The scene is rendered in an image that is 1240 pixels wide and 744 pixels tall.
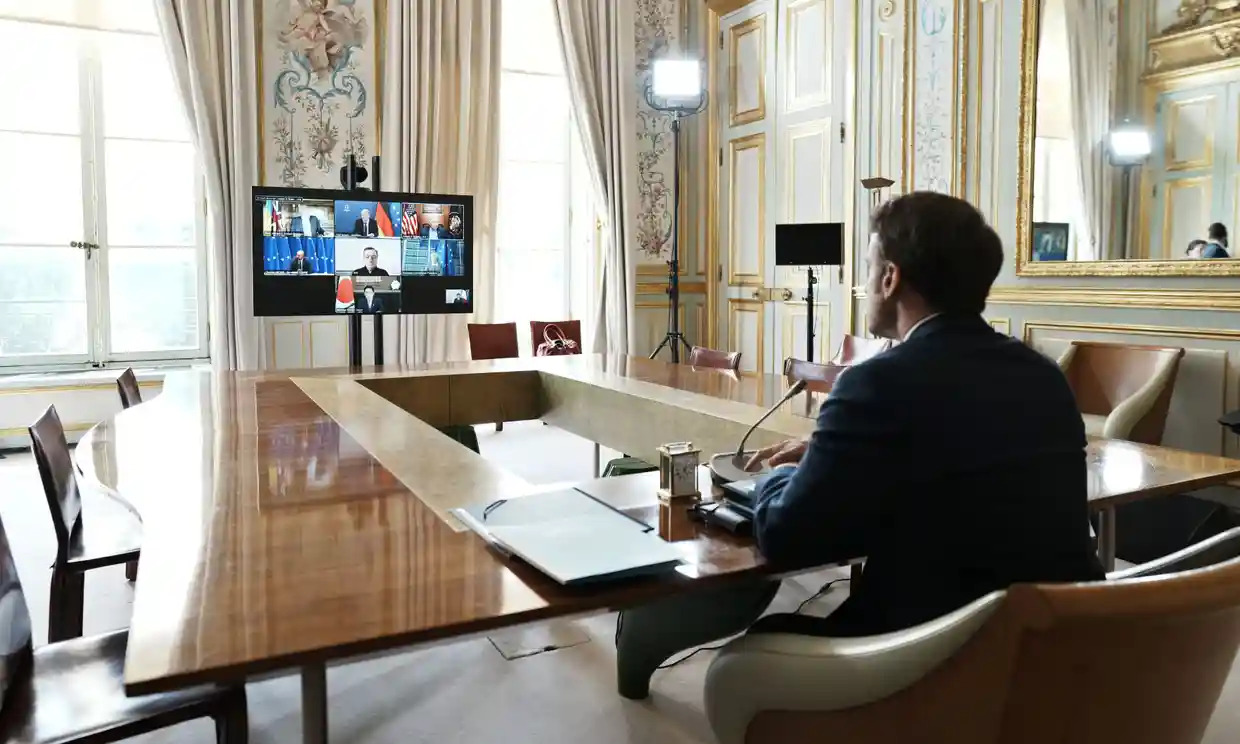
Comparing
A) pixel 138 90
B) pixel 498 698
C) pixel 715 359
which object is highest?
pixel 138 90

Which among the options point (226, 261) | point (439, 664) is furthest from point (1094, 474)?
point (226, 261)

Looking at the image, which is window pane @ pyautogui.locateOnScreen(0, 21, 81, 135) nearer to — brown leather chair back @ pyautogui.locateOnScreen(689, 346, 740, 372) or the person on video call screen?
the person on video call screen

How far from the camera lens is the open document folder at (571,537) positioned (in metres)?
1.19

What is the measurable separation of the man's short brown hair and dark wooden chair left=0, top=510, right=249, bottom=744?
1.12 metres

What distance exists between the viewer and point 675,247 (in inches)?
273

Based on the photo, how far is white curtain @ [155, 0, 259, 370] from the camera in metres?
Result: 5.44

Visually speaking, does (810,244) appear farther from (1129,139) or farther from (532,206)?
(532,206)

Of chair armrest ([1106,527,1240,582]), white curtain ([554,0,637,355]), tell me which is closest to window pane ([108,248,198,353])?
white curtain ([554,0,637,355])

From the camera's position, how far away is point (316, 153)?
583 cm

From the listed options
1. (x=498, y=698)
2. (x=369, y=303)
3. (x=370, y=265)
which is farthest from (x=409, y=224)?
(x=498, y=698)

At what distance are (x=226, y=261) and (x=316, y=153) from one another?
34.6 inches

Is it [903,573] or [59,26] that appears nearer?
[903,573]

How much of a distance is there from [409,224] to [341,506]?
333 centimetres

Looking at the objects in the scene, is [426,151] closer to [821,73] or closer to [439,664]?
[821,73]
